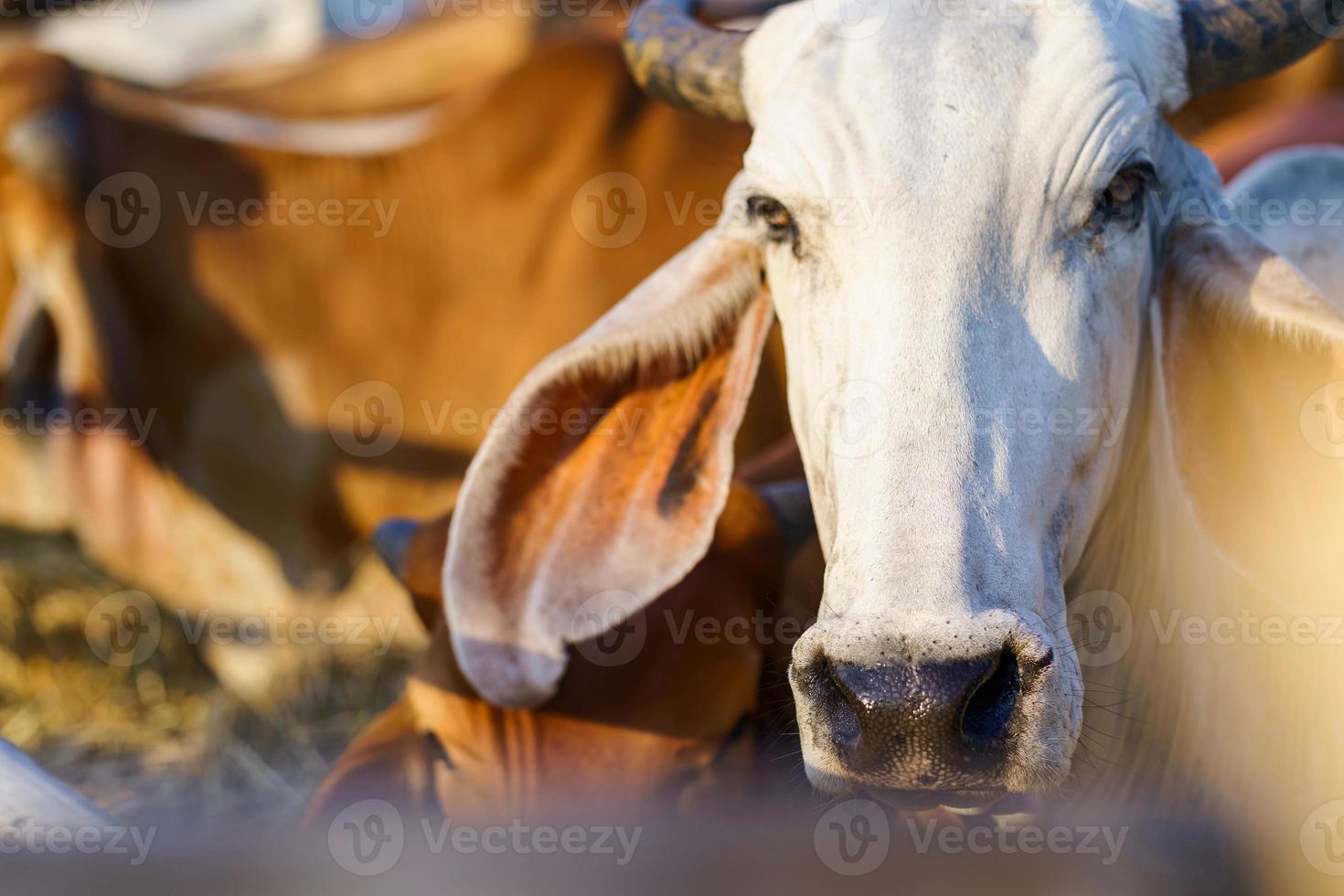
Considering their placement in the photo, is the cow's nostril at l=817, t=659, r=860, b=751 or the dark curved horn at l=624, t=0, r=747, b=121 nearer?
the cow's nostril at l=817, t=659, r=860, b=751

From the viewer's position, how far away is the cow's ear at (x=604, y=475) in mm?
2678

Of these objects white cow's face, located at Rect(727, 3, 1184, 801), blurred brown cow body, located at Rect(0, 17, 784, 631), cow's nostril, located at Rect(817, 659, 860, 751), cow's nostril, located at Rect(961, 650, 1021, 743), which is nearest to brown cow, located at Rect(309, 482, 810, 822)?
white cow's face, located at Rect(727, 3, 1184, 801)

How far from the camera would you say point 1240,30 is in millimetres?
2535

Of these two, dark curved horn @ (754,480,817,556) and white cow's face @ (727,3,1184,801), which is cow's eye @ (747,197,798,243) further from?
dark curved horn @ (754,480,817,556)

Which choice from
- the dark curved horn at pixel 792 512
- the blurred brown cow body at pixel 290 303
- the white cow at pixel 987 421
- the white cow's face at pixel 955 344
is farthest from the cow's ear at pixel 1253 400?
the blurred brown cow body at pixel 290 303

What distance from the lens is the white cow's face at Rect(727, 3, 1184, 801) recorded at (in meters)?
1.88

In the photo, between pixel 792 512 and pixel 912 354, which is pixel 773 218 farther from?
pixel 792 512

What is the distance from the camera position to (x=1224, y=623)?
99.3 inches

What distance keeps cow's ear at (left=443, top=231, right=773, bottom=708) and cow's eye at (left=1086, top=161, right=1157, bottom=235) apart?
2.15 ft

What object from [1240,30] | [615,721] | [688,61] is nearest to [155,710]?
[615,721]

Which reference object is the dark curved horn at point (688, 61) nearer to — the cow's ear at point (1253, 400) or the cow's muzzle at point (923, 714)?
the cow's ear at point (1253, 400)

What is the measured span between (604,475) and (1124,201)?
1092 millimetres

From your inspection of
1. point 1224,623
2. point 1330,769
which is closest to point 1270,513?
point 1224,623

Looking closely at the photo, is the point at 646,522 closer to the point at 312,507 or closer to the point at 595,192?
the point at 595,192
